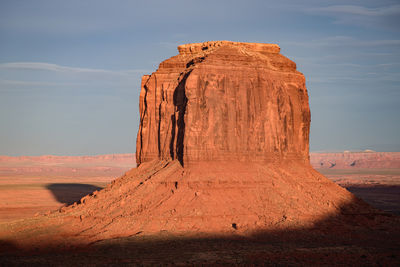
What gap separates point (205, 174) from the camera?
38062mm

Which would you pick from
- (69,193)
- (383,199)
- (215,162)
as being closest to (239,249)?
(215,162)

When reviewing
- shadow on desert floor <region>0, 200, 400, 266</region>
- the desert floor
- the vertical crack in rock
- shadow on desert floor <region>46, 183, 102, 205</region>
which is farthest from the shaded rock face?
shadow on desert floor <region>46, 183, 102, 205</region>

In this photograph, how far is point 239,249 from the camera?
31062mm

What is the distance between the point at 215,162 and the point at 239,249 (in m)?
9.20

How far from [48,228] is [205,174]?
34.9 feet

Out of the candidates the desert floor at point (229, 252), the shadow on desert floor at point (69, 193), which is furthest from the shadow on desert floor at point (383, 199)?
the shadow on desert floor at point (69, 193)

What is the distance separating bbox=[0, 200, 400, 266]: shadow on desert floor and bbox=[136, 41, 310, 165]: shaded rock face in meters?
7.35

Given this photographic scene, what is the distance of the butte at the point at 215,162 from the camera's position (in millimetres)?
35688

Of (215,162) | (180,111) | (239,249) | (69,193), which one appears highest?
(180,111)

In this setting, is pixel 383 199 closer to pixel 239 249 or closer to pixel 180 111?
pixel 180 111

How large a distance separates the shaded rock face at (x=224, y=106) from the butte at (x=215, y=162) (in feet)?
0.24

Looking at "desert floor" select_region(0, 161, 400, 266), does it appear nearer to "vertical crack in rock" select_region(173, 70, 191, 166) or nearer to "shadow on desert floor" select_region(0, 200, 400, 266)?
"shadow on desert floor" select_region(0, 200, 400, 266)

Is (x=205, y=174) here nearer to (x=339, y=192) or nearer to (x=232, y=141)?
(x=232, y=141)

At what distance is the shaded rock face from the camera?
39.7 meters
